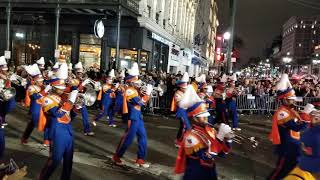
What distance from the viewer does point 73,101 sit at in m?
6.46

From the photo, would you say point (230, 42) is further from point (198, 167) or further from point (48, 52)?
point (198, 167)

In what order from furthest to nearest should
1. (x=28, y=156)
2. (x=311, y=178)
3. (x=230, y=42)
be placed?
1. (x=230, y=42)
2. (x=28, y=156)
3. (x=311, y=178)

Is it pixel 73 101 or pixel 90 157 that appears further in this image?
pixel 90 157

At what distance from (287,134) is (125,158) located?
3698 mm

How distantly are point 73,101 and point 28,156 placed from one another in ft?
9.99

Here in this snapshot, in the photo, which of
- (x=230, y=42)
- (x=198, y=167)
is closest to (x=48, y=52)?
(x=230, y=42)

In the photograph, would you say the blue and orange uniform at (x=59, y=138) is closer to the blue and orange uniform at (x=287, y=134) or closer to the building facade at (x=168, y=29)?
the blue and orange uniform at (x=287, y=134)

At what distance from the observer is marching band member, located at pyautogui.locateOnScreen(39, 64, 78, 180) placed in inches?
250

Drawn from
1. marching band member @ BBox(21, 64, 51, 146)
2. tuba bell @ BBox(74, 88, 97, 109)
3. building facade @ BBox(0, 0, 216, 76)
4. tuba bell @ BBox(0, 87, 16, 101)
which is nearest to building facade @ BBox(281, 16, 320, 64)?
building facade @ BBox(0, 0, 216, 76)

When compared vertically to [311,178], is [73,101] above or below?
above

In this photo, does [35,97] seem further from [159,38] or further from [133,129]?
[159,38]

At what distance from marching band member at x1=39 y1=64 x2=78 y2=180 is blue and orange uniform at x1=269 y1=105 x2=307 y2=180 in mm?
3163

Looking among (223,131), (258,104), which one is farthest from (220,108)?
(223,131)

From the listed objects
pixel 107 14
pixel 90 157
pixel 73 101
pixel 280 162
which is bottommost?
pixel 90 157
